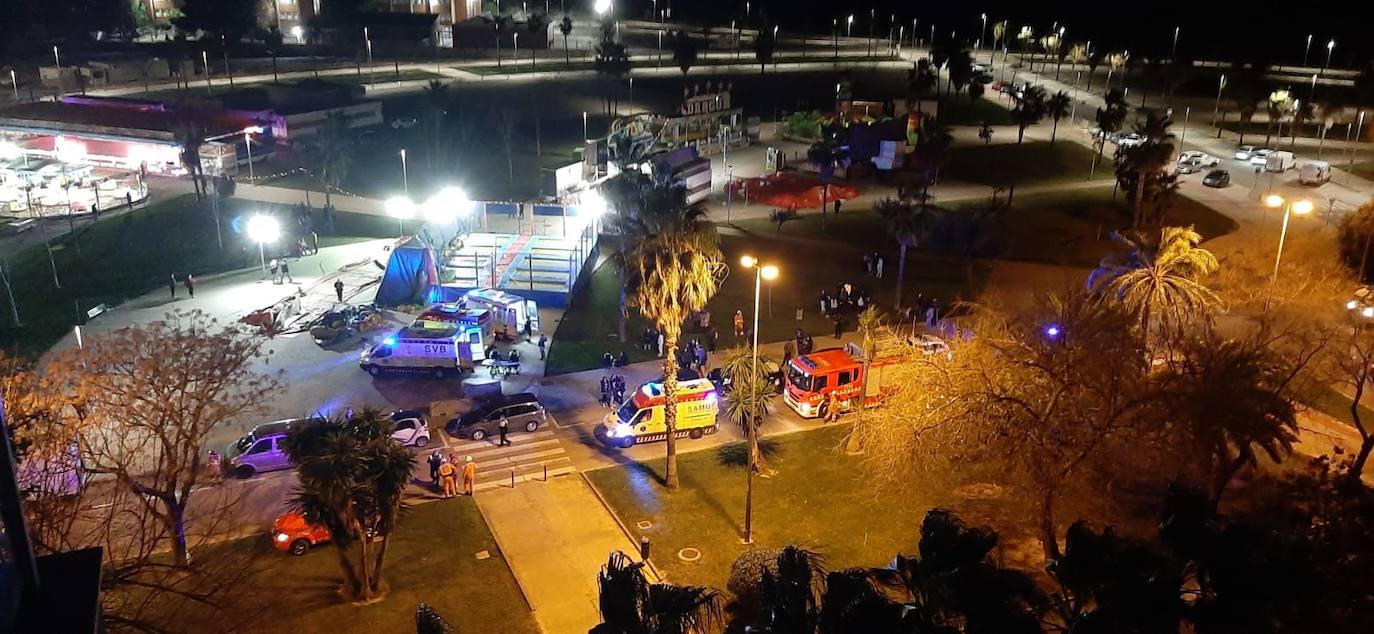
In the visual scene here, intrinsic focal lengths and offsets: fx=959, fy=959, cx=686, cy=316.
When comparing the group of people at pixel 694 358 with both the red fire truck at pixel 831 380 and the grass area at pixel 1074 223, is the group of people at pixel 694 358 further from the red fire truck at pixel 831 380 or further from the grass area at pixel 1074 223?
the grass area at pixel 1074 223

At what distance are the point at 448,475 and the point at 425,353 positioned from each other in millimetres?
8981

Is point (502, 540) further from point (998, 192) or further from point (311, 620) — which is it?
point (998, 192)

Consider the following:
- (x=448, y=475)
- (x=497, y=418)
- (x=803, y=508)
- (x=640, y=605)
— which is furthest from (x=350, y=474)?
(x=803, y=508)

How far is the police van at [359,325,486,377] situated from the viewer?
115ft

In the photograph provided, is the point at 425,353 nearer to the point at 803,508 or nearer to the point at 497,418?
the point at 497,418

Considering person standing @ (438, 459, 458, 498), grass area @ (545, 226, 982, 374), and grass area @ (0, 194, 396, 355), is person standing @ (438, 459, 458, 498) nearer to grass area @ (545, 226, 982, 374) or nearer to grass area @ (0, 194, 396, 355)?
grass area @ (545, 226, 982, 374)

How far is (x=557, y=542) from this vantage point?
2523cm

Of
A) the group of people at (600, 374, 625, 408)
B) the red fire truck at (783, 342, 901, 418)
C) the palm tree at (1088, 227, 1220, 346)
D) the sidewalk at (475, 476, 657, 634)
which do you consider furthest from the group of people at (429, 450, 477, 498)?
the palm tree at (1088, 227, 1220, 346)

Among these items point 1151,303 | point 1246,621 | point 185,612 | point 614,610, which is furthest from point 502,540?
point 1151,303

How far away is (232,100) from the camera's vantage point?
7938 cm

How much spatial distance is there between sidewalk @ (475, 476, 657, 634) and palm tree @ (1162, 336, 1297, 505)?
13.3 m

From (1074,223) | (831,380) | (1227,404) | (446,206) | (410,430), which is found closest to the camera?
(1227,404)

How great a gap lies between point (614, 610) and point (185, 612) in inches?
534

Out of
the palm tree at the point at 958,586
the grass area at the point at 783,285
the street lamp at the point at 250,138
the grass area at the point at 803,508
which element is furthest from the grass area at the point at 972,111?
the palm tree at the point at 958,586
